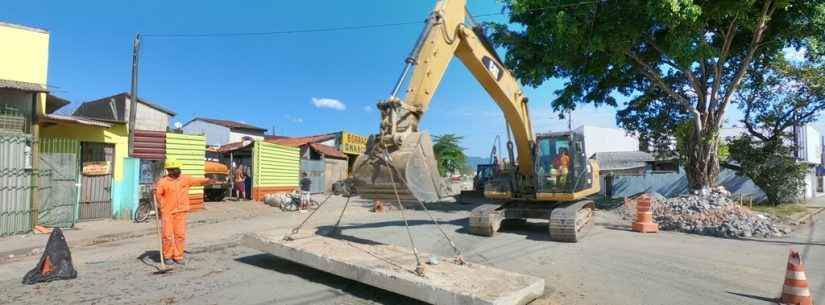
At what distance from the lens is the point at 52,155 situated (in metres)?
11.4

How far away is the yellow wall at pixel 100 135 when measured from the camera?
1250 cm

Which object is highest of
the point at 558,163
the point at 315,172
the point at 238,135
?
the point at 238,135

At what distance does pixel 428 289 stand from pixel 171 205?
433cm

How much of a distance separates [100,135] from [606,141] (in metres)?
41.9

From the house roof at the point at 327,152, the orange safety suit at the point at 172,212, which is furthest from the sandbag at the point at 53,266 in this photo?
the house roof at the point at 327,152

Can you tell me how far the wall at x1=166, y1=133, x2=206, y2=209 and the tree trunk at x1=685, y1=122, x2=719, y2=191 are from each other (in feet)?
57.9

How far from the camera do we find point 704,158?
1722 cm

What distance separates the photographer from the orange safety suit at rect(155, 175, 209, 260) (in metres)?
6.80

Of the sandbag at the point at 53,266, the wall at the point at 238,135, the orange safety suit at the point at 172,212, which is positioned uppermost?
the wall at the point at 238,135

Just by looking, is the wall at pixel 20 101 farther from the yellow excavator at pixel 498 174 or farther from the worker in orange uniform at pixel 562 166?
the worker in orange uniform at pixel 562 166

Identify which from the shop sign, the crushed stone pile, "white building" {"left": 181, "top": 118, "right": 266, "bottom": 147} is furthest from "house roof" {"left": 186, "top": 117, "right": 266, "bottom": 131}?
the crushed stone pile

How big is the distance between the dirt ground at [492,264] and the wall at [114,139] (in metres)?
3.72

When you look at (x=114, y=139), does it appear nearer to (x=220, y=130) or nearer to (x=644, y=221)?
(x=644, y=221)

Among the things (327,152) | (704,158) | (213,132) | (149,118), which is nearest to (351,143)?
(327,152)
